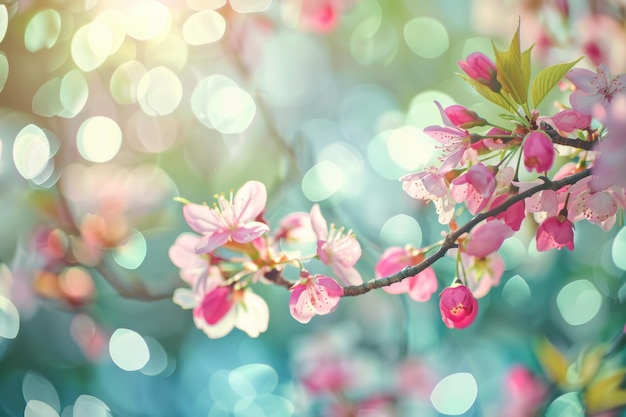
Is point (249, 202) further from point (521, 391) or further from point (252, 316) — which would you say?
point (521, 391)

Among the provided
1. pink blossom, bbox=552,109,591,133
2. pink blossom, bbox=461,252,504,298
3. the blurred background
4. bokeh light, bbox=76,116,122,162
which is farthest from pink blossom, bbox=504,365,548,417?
bokeh light, bbox=76,116,122,162

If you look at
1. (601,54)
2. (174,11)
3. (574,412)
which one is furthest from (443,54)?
(574,412)

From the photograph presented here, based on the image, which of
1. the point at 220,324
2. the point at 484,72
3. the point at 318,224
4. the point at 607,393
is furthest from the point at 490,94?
the point at 607,393

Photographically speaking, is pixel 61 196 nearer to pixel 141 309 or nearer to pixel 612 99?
pixel 141 309

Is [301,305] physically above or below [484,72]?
below

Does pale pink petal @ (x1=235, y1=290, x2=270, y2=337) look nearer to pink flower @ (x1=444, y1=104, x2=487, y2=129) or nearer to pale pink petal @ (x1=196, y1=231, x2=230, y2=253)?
pale pink petal @ (x1=196, y1=231, x2=230, y2=253)

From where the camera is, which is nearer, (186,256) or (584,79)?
(584,79)
